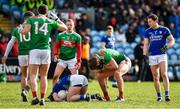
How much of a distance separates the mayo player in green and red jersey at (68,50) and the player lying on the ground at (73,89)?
1.96m

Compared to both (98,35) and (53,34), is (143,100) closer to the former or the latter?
(53,34)

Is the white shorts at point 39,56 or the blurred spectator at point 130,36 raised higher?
the white shorts at point 39,56

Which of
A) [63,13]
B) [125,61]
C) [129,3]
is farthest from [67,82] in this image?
[129,3]

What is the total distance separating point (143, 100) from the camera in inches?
710

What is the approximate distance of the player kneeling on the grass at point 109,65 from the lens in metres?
16.8

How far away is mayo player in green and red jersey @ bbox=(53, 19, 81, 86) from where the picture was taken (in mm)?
19234

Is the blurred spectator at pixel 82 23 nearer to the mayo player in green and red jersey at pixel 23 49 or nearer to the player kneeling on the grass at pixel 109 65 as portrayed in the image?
the mayo player in green and red jersey at pixel 23 49

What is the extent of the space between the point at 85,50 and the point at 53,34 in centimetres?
152

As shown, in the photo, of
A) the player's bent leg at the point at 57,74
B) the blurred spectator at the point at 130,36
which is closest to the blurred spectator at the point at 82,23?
the blurred spectator at the point at 130,36

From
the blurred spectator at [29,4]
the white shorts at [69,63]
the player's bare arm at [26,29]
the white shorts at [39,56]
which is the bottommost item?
the white shorts at [69,63]

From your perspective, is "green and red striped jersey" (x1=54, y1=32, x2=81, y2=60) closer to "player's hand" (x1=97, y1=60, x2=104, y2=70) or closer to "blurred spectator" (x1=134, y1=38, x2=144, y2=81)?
"player's hand" (x1=97, y1=60, x2=104, y2=70)

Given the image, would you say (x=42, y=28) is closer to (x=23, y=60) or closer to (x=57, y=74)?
(x=23, y=60)

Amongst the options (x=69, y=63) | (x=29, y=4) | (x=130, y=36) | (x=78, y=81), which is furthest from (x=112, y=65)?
(x=130, y=36)

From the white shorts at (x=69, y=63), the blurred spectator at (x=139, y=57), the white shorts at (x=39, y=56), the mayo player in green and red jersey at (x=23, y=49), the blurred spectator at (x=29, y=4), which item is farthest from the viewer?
the blurred spectator at (x=139, y=57)
